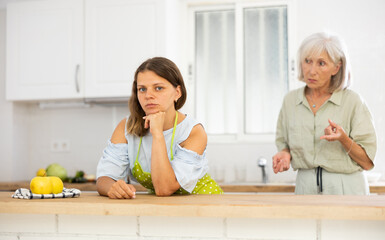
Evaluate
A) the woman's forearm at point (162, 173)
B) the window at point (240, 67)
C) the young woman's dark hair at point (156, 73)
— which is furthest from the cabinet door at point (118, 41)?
the woman's forearm at point (162, 173)

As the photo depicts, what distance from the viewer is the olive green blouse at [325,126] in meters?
2.02

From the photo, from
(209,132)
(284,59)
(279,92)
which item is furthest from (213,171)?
(284,59)

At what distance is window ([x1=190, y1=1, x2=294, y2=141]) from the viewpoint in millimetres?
3803

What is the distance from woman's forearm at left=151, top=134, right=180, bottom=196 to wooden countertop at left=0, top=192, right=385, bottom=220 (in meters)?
0.17

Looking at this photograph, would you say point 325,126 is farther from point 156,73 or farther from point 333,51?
point 156,73

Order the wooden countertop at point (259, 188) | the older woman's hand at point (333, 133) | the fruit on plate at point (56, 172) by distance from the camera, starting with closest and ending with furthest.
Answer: the older woman's hand at point (333, 133), the wooden countertop at point (259, 188), the fruit on plate at point (56, 172)

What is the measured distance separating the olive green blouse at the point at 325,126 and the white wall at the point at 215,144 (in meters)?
1.51

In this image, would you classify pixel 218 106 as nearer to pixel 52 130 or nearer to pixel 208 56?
pixel 208 56

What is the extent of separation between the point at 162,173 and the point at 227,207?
38cm

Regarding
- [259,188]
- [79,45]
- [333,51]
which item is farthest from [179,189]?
[79,45]

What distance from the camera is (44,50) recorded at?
12.1 feet

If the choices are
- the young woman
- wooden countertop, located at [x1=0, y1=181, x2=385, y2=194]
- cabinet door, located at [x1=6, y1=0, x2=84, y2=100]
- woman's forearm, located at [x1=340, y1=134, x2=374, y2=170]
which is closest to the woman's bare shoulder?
the young woman

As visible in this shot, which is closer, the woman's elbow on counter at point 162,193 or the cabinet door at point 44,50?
the woman's elbow on counter at point 162,193

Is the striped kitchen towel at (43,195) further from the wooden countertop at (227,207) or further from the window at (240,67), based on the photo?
the window at (240,67)
